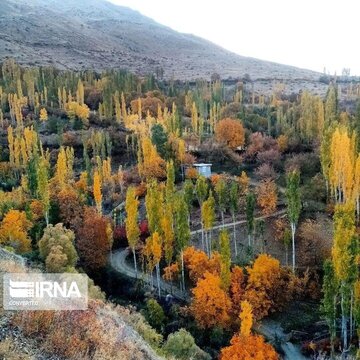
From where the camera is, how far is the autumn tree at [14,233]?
120 ft

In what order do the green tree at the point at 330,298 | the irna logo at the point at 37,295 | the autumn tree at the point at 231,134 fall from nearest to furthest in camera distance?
the irna logo at the point at 37,295 → the green tree at the point at 330,298 → the autumn tree at the point at 231,134

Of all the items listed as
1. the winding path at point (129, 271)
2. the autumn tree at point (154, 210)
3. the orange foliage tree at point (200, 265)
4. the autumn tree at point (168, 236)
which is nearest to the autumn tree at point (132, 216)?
the autumn tree at point (154, 210)

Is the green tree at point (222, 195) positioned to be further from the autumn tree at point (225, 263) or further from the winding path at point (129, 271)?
the autumn tree at point (225, 263)

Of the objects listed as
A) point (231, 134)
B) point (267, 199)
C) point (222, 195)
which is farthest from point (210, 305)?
point (231, 134)

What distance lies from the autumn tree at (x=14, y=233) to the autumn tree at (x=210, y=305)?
48.4ft

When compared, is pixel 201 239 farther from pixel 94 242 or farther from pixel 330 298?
pixel 330 298

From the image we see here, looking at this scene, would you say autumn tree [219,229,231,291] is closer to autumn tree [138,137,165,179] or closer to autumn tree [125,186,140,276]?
autumn tree [125,186,140,276]

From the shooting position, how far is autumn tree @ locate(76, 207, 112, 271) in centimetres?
3950

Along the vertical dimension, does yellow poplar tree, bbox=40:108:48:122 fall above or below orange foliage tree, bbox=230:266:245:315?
above

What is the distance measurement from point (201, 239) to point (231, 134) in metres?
24.1

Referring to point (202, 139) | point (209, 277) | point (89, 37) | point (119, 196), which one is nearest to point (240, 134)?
point (202, 139)

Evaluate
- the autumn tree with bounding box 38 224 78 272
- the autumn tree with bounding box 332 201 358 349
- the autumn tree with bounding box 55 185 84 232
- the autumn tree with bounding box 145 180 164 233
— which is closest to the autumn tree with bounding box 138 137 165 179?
the autumn tree with bounding box 55 185 84 232

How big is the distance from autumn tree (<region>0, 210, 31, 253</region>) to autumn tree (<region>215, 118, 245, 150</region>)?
34758 mm

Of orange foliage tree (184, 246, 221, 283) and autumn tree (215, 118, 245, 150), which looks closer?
orange foliage tree (184, 246, 221, 283)
